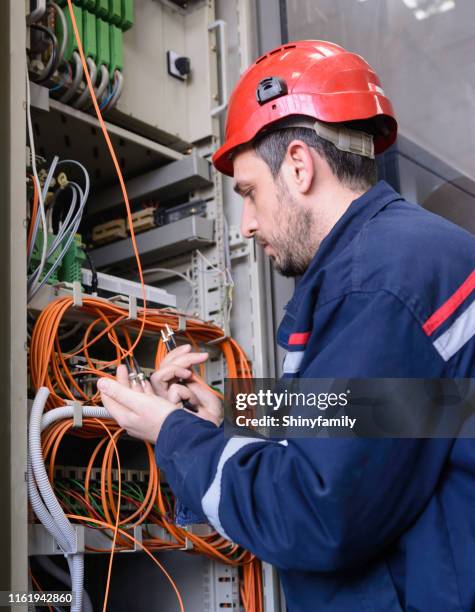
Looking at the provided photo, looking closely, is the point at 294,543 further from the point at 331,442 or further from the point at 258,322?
the point at 258,322

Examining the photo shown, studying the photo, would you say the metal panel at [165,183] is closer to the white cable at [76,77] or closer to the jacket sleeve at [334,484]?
the white cable at [76,77]

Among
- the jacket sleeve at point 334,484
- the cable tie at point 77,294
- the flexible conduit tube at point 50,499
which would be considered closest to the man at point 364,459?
the jacket sleeve at point 334,484

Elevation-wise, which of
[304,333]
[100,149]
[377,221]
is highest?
[100,149]

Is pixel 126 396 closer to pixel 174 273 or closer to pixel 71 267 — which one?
pixel 71 267

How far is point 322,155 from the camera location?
1396mm

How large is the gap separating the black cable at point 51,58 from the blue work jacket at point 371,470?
1.10 meters

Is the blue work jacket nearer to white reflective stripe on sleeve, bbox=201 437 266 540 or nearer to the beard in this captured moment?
white reflective stripe on sleeve, bbox=201 437 266 540

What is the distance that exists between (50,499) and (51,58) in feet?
3.61

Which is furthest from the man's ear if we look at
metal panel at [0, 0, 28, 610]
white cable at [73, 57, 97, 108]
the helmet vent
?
white cable at [73, 57, 97, 108]

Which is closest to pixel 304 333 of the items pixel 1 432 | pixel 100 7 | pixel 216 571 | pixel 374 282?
pixel 374 282

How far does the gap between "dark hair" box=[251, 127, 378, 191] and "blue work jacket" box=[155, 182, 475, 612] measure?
24 centimetres

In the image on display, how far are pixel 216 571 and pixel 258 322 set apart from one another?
74cm

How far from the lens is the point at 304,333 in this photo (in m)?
1.20

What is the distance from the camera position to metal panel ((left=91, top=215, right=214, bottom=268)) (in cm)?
227
